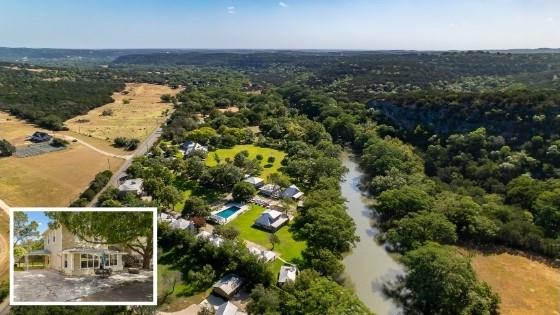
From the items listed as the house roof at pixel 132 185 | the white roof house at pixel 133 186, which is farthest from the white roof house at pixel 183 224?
the house roof at pixel 132 185

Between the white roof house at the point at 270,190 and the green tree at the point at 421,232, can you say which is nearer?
the green tree at the point at 421,232

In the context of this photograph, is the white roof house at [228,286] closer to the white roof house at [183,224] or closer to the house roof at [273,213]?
the white roof house at [183,224]

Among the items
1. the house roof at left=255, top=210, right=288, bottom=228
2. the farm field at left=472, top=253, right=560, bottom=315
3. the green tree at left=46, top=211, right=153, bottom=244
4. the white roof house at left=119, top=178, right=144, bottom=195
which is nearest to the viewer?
the green tree at left=46, top=211, right=153, bottom=244

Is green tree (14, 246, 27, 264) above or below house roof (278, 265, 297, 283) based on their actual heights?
above

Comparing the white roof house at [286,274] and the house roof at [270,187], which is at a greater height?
the house roof at [270,187]

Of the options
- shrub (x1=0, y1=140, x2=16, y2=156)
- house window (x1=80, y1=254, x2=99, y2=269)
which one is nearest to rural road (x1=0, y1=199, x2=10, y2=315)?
house window (x1=80, y1=254, x2=99, y2=269)

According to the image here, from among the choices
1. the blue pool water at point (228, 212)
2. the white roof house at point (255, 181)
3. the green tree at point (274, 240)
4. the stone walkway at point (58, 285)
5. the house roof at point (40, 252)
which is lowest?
the blue pool water at point (228, 212)

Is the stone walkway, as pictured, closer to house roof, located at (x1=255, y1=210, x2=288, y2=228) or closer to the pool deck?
house roof, located at (x1=255, y1=210, x2=288, y2=228)

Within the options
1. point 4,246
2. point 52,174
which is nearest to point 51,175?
point 52,174
